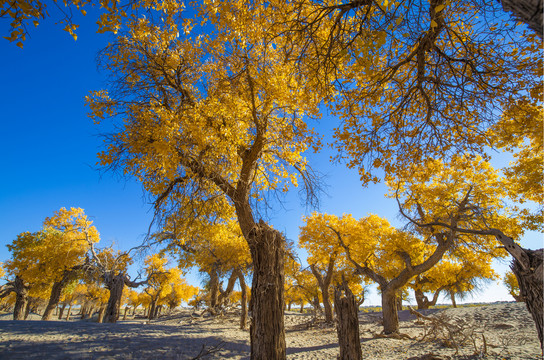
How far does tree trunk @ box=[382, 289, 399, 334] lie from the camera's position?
10.4 m

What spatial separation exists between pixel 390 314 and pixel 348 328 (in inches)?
253

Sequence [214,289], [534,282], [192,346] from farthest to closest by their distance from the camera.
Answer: [214,289] < [192,346] < [534,282]

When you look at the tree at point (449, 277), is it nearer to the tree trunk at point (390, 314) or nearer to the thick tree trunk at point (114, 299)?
the tree trunk at point (390, 314)

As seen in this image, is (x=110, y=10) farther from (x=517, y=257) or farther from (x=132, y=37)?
(x=517, y=257)

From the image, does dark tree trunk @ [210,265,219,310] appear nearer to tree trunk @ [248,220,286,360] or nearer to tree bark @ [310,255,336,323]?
tree bark @ [310,255,336,323]

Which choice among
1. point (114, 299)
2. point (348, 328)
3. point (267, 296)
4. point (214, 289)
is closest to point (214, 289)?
point (214, 289)

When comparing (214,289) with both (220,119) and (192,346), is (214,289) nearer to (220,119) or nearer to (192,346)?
(192,346)

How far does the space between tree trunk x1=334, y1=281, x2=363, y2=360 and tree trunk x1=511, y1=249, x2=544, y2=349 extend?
3.20 meters

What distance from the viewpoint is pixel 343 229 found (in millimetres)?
16109

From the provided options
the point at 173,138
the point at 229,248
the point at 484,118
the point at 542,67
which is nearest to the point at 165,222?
the point at 173,138

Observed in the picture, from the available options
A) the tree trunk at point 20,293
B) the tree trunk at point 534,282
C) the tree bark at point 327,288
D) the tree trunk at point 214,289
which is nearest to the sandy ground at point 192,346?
the tree trunk at point 534,282

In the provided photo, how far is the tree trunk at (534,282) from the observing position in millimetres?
3064

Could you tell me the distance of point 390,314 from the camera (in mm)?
10594

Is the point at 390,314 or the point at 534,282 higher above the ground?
the point at 534,282
